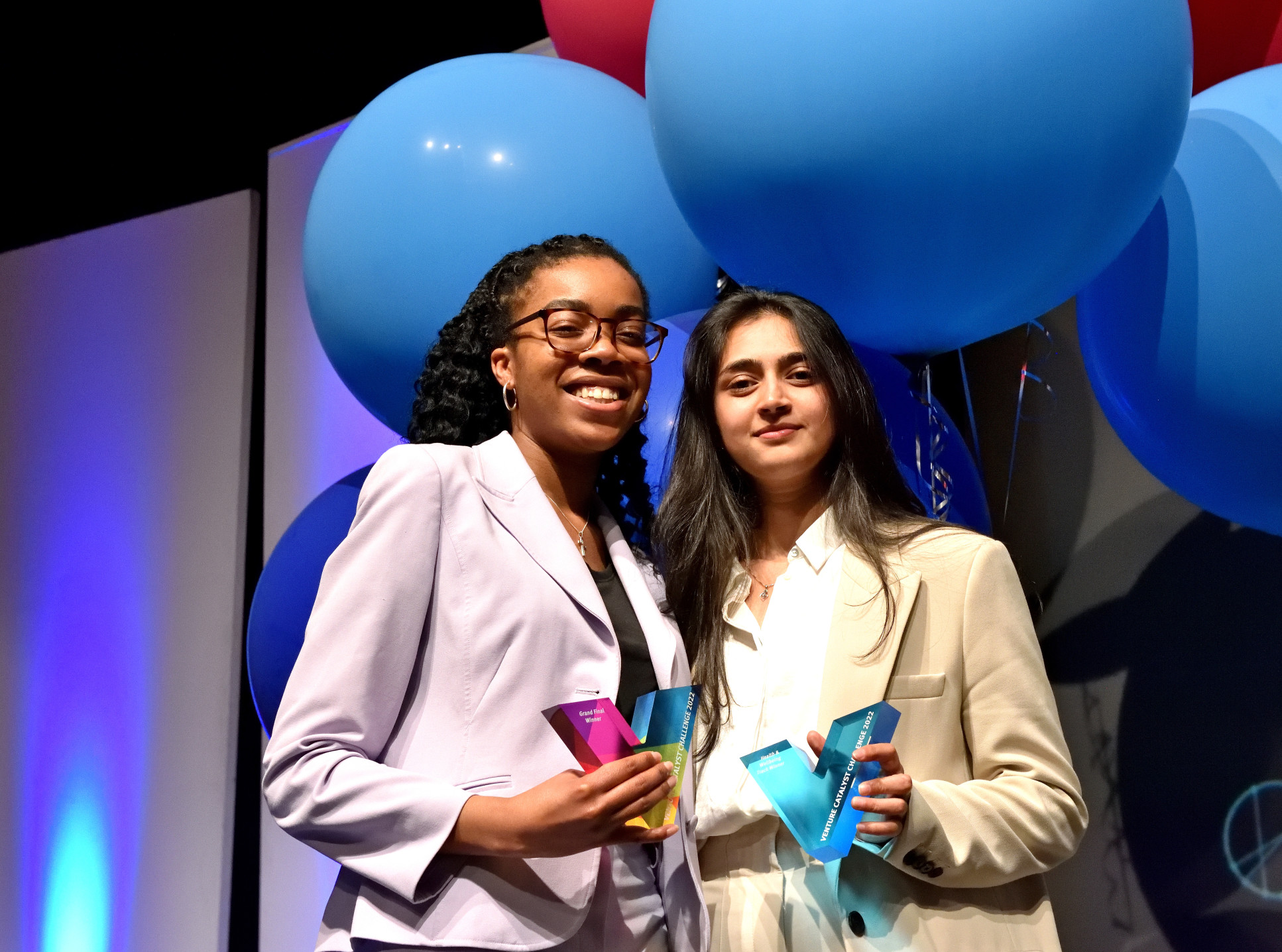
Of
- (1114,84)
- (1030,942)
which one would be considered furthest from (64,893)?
(1114,84)

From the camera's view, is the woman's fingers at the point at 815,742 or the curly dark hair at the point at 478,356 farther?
the curly dark hair at the point at 478,356

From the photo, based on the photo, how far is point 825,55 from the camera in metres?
1.63

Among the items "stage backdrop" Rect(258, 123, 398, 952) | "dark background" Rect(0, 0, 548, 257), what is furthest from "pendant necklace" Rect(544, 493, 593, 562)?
"dark background" Rect(0, 0, 548, 257)

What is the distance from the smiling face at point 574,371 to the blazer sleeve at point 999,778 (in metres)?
0.51

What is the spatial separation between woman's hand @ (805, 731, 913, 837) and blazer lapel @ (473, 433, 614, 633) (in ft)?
1.01

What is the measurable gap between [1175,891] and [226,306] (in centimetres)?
337

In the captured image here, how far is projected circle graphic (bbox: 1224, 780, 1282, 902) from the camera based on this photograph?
2.37 metres

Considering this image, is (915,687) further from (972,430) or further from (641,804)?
(972,430)

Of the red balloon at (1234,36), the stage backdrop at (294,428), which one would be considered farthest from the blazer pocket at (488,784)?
the stage backdrop at (294,428)

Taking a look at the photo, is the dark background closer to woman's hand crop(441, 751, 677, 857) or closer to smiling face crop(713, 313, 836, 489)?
Answer: smiling face crop(713, 313, 836, 489)

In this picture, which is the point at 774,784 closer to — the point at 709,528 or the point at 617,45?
the point at 709,528

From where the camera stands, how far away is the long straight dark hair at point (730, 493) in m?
1.68

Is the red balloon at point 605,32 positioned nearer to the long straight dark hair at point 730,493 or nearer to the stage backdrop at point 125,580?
the long straight dark hair at point 730,493

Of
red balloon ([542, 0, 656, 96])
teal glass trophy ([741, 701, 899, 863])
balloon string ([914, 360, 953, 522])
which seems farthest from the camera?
red balloon ([542, 0, 656, 96])
